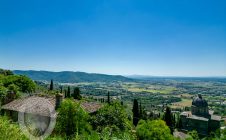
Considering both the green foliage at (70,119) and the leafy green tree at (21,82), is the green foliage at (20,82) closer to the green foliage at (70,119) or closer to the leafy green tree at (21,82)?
the leafy green tree at (21,82)

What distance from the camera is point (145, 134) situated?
38.4 meters

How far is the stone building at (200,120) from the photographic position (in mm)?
68062

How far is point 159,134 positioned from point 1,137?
114 feet

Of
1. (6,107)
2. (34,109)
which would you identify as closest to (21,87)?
(6,107)

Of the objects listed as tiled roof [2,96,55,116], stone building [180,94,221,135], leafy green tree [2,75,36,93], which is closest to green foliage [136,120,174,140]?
tiled roof [2,96,55,116]

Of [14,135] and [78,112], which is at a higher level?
[14,135]

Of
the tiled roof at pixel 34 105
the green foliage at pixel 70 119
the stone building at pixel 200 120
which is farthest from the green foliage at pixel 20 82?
the green foliage at pixel 70 119

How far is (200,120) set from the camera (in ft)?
223

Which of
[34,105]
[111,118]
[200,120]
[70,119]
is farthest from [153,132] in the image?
[200,120]

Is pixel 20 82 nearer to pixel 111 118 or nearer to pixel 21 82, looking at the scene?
pixel 21 82

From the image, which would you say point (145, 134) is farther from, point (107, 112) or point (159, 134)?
point (107, 112)

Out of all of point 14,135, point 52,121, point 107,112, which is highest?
point 14,135

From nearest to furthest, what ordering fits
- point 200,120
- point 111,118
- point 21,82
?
point 111,118
point 200,120
point 21,82

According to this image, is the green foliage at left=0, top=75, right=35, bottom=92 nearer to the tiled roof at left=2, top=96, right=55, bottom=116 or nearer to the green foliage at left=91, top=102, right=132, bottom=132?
the tiled roof at left=2, top=96, right=55, bottom=116
